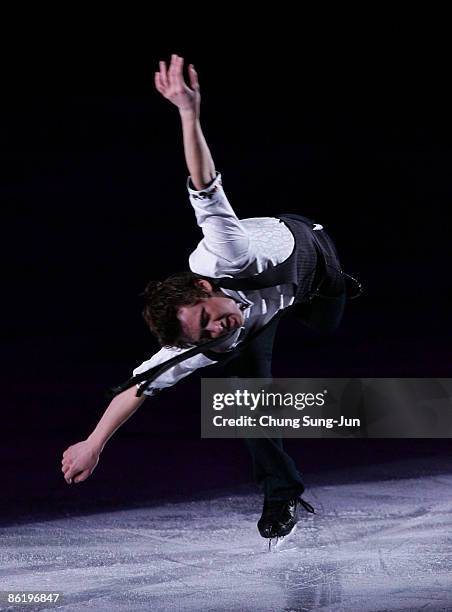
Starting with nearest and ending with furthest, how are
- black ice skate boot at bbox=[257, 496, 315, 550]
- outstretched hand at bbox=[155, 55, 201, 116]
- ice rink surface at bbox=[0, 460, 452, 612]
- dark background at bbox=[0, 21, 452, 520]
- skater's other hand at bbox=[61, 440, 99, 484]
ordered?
outstretched hand at bbox=[155, 55, 201, 116], skater's other hand at bbox=[61, 440, 99, 484], ice rink surface at bbox=[0, 460, 452, 612], black ice skate boot at bbox=[257, 496, 315, 550], dark background at bbox=[0, 21, 452, 520]

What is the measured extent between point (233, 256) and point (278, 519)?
1050 mm

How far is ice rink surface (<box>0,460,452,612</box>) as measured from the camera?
2.91m

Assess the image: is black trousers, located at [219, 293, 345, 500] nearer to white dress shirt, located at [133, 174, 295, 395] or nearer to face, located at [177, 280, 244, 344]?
white dress shirt, located at [133, 174, 295, 395]

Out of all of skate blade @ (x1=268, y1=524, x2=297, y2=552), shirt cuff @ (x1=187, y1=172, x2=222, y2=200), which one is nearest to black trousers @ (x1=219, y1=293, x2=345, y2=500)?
skate blade @ (x1=268, y1=524, x2=297, y2=552)

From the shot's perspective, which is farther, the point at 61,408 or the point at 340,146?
the point at 340,146

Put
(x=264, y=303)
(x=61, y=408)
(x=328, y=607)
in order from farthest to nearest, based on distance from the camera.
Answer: (x=61, y=408), (x=264, y=303), (x=328, y=607)

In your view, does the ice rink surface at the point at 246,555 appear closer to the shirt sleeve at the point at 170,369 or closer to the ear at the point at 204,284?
the shirt sleeve at the point at 170,369

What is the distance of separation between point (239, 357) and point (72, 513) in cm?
91

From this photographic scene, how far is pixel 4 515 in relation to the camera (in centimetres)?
358

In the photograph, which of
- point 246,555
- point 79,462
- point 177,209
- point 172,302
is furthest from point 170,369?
point 177,209

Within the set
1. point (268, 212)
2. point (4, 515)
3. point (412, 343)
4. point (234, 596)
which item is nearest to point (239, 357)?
point (234, 596)

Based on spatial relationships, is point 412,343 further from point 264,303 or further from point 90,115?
point 90,115

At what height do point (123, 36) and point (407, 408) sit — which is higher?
point (123, 36)

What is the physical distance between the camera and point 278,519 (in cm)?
338
